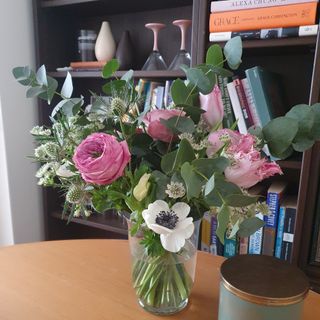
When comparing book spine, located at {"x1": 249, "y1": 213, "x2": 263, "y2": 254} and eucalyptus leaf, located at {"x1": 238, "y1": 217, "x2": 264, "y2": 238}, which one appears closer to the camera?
eucalyptus leaf, located at {"x1": 238, "y1": 217, "x2": 264, "y2": 238}

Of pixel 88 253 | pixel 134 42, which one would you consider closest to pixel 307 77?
pixel 134 42

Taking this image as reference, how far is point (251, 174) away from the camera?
1.37 ft

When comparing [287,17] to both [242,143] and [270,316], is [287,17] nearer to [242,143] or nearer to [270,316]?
[242,143]

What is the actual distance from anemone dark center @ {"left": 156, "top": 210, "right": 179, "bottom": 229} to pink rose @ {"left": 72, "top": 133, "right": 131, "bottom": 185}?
0.09m

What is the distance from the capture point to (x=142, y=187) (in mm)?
469

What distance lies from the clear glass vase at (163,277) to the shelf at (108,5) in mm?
1046

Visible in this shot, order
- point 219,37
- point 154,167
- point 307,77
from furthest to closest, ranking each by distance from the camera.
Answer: point 307,77 → point 219,37 → point 154,167

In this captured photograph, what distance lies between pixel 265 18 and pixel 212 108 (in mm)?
617

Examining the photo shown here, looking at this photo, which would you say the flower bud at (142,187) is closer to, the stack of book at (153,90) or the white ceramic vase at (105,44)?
the stack of book at (153,90)

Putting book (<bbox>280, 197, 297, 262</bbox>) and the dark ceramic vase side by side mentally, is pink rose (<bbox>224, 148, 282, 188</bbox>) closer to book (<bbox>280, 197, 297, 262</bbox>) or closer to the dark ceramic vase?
book (<bbox>280, 197, 297, 262</bbox>)

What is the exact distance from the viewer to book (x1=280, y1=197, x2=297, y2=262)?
1051 mm

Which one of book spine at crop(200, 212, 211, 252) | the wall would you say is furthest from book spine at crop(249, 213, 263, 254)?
the wall

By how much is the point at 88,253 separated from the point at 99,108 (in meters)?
0.45

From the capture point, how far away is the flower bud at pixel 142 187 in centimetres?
47
